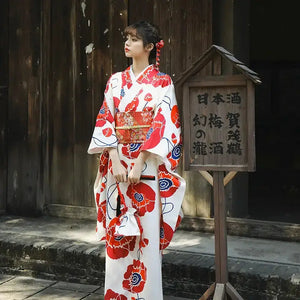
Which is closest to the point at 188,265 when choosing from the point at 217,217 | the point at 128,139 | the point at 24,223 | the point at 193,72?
the point at 217,217

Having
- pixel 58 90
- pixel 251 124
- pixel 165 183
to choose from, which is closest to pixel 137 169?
pixel 165 183

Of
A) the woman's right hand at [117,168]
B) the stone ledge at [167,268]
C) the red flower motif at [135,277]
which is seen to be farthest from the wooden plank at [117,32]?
the red flower motif at [135,277]

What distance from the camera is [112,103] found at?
407cm

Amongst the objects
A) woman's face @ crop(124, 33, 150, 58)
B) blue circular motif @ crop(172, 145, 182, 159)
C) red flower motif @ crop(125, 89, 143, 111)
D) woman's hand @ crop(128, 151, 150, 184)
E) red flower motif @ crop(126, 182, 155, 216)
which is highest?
woman's face @ crop(124, 33, 150, 58)

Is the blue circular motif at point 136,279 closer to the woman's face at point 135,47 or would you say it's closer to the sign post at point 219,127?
the sign post at point 219,127

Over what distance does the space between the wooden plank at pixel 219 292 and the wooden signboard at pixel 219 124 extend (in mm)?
810

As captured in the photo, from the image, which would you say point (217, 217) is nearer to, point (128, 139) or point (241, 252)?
point (128, 139)

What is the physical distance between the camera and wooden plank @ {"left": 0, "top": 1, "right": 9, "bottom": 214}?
670 cm

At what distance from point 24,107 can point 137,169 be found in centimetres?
312

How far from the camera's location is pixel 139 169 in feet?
12.6

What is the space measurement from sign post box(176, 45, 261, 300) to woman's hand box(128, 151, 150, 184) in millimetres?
303

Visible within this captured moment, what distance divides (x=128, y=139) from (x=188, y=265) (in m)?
1.32

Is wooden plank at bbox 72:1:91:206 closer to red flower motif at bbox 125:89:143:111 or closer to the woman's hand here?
red flower motif at bbox 125:89:143:111

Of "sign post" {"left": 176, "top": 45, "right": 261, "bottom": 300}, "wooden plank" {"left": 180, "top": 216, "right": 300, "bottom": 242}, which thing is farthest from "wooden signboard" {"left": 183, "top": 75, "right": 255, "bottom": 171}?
"wooden plank" {"left": 180, "top": 216, "right": 300, "bottom": 242}
